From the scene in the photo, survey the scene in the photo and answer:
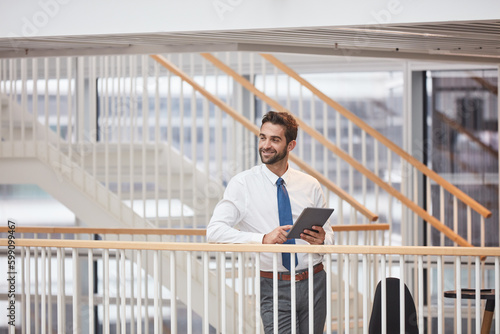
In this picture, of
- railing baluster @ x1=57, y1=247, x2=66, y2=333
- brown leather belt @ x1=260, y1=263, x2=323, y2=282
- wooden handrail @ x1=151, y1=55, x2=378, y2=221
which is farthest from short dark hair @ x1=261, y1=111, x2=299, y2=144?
wooden handrail @ x1=151, y1=55, x2=378, y2=221

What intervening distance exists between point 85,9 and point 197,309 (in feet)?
8.57

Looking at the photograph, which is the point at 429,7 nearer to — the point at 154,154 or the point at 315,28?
the point at 315,28

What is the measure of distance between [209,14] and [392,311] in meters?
1.59

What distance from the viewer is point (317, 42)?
3.60 meters

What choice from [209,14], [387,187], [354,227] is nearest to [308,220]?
[209,14]

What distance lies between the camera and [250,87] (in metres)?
5.35

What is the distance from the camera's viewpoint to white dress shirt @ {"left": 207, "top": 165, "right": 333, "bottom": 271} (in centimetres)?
289

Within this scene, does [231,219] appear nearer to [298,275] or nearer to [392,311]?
[298,275]

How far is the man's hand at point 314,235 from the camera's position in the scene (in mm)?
2830

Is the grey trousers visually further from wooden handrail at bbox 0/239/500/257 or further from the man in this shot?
wooden handrail at bbox 0/239/500/257

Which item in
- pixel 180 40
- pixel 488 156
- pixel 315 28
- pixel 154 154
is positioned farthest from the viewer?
pixel 488 156

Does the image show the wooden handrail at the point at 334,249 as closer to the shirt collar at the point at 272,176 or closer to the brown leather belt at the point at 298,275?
the brown leather belt at the point at 298,275

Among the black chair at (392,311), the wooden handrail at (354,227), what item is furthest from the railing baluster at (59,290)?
the wooden handrail at (354,227)

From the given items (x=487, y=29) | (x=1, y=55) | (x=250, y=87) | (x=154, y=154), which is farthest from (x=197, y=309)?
(x=487, y=29)
